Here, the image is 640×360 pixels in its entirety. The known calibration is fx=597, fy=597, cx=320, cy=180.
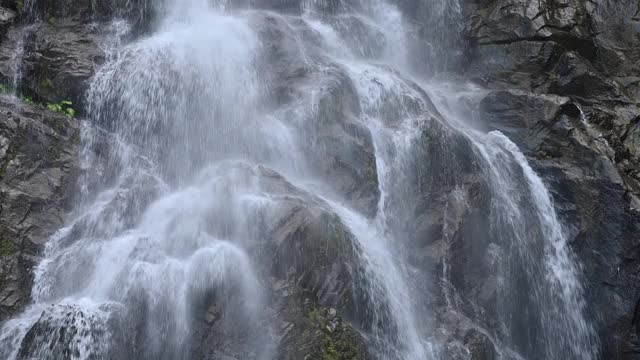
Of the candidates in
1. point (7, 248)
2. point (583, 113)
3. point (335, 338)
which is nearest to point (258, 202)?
point (335, 338)

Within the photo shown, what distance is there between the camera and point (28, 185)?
36.1ft

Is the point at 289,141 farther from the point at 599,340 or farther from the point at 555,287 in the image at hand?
the point at 599,340

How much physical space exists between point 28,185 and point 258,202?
4.34 meters

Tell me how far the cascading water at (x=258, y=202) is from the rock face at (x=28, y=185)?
28cm

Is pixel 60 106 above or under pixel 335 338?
above

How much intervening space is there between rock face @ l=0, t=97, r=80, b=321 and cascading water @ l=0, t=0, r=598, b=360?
0.28 m

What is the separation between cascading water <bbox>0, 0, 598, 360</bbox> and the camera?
9.36 meters

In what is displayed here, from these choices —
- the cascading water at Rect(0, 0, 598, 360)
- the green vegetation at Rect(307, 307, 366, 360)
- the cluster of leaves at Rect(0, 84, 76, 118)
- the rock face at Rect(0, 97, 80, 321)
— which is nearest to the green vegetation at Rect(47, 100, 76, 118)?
the cluster of leaves at Rect(0, 84, 76, 118)

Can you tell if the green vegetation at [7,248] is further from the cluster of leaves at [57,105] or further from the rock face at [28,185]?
the cluster of leaves at [57,105]

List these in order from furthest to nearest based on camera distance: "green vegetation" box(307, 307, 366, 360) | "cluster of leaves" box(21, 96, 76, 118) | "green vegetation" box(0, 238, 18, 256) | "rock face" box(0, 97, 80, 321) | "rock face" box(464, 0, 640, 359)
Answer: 1. "rock face" box(464, 0, 640, 359)
2. "cluster of leaves" box(21, 96, 76, 118)
3. "green vegetation" box(0, 238, 18, 256)
4. "rock face" box(0, 97, 80, 321)
5. "green vegetation" box(307, 307, 366, 360)

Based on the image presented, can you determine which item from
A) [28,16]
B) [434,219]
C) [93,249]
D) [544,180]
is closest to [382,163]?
[434,219]

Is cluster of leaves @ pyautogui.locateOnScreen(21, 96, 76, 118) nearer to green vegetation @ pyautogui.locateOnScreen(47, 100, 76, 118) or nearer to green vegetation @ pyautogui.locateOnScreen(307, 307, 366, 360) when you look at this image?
green vegetation @ pyautogui.locateOnScreen(47, 100, 76, 118)

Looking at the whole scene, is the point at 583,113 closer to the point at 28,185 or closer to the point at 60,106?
the point at 60,106

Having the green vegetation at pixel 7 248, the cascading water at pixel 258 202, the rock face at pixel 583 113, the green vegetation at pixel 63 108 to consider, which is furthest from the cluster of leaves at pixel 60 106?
the rock face at pixel 583 113
